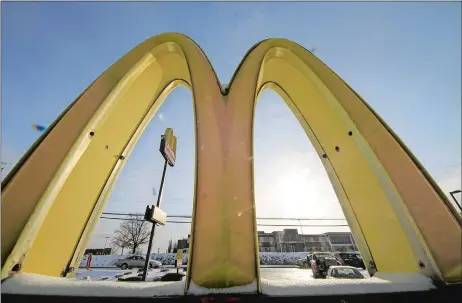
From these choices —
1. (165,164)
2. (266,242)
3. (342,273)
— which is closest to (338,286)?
(165,164)

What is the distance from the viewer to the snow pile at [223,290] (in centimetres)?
175

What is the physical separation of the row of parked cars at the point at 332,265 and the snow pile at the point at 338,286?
7911 millimetres

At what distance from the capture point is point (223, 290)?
1.78m

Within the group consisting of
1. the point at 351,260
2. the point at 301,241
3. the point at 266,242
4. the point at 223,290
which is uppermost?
the point at 301,241

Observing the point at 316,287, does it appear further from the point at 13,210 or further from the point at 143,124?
the point at 143,124

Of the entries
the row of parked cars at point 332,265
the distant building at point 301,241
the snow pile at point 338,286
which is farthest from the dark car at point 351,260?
the distant building at point 301,241

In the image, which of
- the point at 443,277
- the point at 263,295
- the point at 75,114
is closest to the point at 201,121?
the point at 75,114

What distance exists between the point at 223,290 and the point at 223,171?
1.13m

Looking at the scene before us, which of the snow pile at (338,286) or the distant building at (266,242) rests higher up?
the distant building at (266,242)

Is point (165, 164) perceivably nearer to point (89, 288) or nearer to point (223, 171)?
point (223, 171)

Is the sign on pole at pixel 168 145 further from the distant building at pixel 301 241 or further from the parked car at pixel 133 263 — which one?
the distant building at pixel 301 241

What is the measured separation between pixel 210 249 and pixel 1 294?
176 centimetres

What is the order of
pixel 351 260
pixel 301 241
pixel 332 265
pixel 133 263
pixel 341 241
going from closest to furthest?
pixel 332 265
pixel 351 260
pixel 133 263
pixel 301 241
pixel 341 241

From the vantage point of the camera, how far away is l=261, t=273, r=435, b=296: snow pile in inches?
68.8
